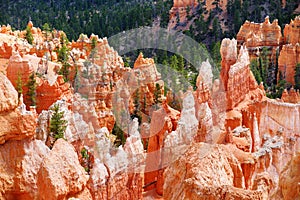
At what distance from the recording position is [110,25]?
5603 centimetres

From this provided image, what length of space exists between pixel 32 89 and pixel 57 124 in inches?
224

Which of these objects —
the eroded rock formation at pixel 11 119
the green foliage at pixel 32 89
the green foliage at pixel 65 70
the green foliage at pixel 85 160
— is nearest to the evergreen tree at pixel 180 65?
the green foliage at pixel 65 70

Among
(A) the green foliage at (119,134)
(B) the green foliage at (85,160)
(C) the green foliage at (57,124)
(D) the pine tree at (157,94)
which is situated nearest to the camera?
(B) the green foliage at (85,160)

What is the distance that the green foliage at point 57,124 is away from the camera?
1609 cm

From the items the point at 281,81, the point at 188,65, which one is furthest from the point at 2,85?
the point at 281,81

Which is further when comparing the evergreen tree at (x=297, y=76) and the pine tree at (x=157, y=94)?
the evergreen tree at (x=297, y=76)

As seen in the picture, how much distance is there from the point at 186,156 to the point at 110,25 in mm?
48334

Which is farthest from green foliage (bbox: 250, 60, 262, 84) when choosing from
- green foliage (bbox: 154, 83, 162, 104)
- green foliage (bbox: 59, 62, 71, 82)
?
green foliage (bbox: 59, 62, 71, 82)

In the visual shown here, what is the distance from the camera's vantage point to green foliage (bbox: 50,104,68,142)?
16094 mm

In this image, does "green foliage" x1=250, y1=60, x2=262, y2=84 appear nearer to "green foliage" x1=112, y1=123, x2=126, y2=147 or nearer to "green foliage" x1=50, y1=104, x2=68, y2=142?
"green foliage" x1=112, y1=123, x2=126, y2=147

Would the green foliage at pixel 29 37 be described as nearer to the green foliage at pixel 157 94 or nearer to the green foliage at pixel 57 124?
the green foliage at pixel 157 94

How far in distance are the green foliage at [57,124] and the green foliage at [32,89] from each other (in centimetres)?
432

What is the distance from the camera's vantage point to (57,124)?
16.4 meters

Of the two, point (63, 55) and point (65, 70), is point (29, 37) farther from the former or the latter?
point (65, 70)
